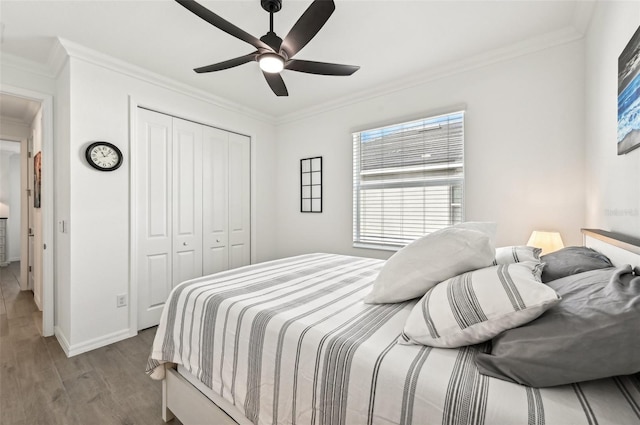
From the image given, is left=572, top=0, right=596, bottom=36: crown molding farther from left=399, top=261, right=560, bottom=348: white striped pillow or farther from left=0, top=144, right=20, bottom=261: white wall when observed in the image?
left=0, top=144, right=20, bottom=261: white wall

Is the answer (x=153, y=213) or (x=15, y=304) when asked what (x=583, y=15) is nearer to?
(x=153, y=213)

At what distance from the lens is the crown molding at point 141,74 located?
2.37m

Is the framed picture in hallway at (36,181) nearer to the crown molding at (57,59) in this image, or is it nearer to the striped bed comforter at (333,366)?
the crown molding at (57,59)

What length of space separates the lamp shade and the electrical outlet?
11.9 ft

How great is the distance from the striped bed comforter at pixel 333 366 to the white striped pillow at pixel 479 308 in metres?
0.05

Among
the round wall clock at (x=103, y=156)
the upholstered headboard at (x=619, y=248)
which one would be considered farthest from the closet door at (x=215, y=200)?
the upholstered headboard at (x=619, y=248)

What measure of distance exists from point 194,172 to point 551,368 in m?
3.42

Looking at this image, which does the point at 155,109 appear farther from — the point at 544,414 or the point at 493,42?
the point at 544,414

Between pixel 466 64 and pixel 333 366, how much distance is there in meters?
2.91

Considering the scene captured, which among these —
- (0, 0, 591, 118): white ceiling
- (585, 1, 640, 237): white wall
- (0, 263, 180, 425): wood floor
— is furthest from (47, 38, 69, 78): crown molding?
(585, 1, 640, 237): white wall

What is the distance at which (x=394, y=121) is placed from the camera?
3.14 metres

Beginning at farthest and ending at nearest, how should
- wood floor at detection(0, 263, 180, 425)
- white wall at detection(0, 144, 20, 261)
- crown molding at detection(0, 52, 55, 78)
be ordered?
white wall at detection(0, 144, 20, 261) < crown molding at detection(0, 52, 55, 78) < wood floor at detection(0, 263, 180, 425)

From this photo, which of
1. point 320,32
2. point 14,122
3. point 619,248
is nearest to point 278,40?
point 320,32

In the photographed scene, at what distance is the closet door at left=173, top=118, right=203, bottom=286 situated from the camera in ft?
10.2
